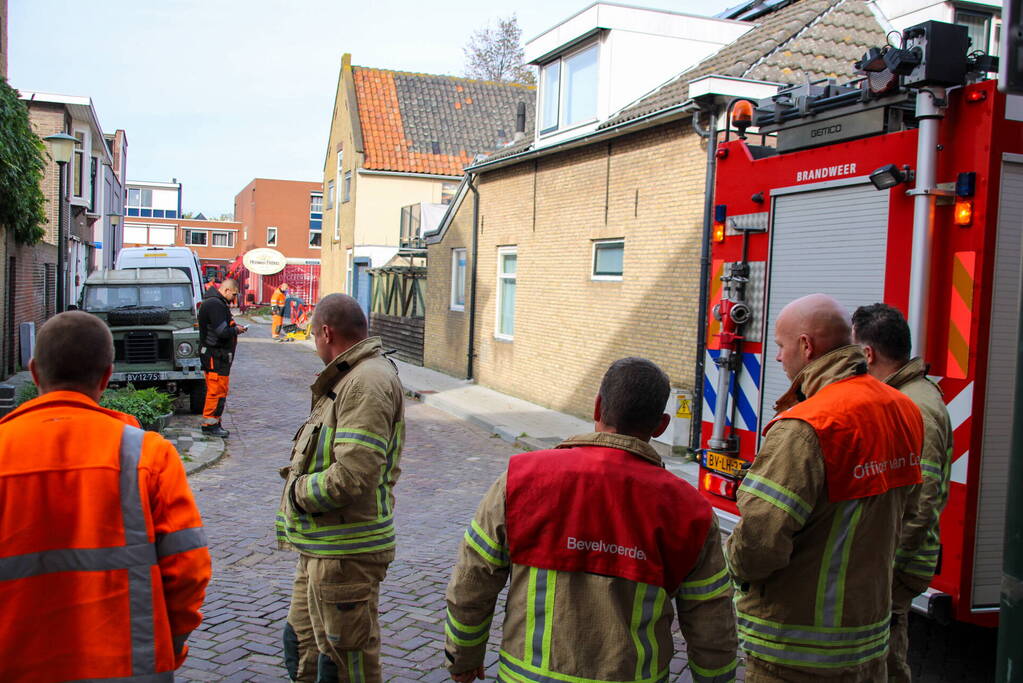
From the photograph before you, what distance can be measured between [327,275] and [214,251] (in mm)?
40124

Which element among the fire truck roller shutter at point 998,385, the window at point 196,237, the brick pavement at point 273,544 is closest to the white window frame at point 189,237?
the window at point 196,237

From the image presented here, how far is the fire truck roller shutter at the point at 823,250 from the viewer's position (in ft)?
15.2

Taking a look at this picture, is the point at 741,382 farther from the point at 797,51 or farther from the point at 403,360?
the point at 403,360

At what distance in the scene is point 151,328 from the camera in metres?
12.5

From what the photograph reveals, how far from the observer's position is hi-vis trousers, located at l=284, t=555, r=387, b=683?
3350 millimetres

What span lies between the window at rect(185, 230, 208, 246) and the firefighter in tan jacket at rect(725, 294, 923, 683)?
72211 mm

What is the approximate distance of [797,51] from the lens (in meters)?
12.1

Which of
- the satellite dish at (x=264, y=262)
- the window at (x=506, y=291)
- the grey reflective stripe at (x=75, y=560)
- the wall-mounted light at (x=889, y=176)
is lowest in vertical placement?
the grey reflective stripe at (x=75, y=560)

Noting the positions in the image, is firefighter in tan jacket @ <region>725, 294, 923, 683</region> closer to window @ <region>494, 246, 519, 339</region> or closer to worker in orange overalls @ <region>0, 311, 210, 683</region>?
worker in orange overalls @ <region>0, 311, 210, 683</region>

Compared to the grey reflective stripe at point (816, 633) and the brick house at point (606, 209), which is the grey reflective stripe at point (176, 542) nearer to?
the grey reflective stripe at point (816, 633)

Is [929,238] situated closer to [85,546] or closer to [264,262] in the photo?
[85,546]

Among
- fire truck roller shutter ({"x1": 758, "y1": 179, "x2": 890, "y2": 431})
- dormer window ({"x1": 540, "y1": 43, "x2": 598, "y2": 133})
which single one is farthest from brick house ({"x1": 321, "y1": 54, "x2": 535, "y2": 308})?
fire truck roller shutter ({"x1": 758, "y1": 179, "x2": 890, "y2": 431})

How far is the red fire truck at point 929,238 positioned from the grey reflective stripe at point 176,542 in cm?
330

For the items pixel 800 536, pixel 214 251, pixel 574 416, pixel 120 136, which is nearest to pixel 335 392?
pixel 800 536
